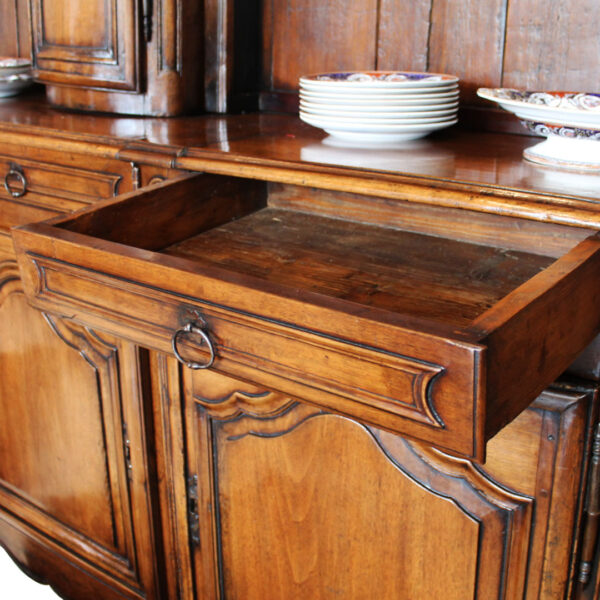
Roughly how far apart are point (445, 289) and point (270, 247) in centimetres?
23

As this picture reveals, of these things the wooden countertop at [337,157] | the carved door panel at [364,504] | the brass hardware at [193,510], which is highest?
the wooden countertop at [337,157]

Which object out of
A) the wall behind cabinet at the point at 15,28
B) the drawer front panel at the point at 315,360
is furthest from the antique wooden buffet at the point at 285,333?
the wall behind cabinet at the point at 15,28

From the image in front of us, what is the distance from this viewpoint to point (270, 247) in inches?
34.1

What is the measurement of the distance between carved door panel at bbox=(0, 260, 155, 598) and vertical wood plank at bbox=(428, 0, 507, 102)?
24.7 inches

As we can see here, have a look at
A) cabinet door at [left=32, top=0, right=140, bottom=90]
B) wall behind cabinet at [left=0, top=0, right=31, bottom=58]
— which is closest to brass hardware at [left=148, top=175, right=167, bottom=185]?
cabinet door at [left=32, top=0, right=140, bottom=90]

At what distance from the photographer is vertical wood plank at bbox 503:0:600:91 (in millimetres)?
997

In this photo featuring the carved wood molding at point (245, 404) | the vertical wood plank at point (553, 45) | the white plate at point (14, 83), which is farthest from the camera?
the white plate at point (14, 83)

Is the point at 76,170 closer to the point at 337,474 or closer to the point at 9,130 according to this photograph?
the point at 9,130

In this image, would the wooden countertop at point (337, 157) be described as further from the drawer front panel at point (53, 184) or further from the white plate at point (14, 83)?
the white plate at point (14, 83)

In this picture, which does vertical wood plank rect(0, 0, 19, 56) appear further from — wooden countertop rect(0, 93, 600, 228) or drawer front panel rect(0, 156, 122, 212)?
drawer front panel rect(0, 156, 122, 212)

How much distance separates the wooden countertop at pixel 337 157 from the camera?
72 centimetres

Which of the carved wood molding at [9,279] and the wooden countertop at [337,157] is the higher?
the wooden countertop at [337,157]

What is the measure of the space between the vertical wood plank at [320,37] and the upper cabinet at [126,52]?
14 cm

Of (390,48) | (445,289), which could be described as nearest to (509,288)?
(445,289)
